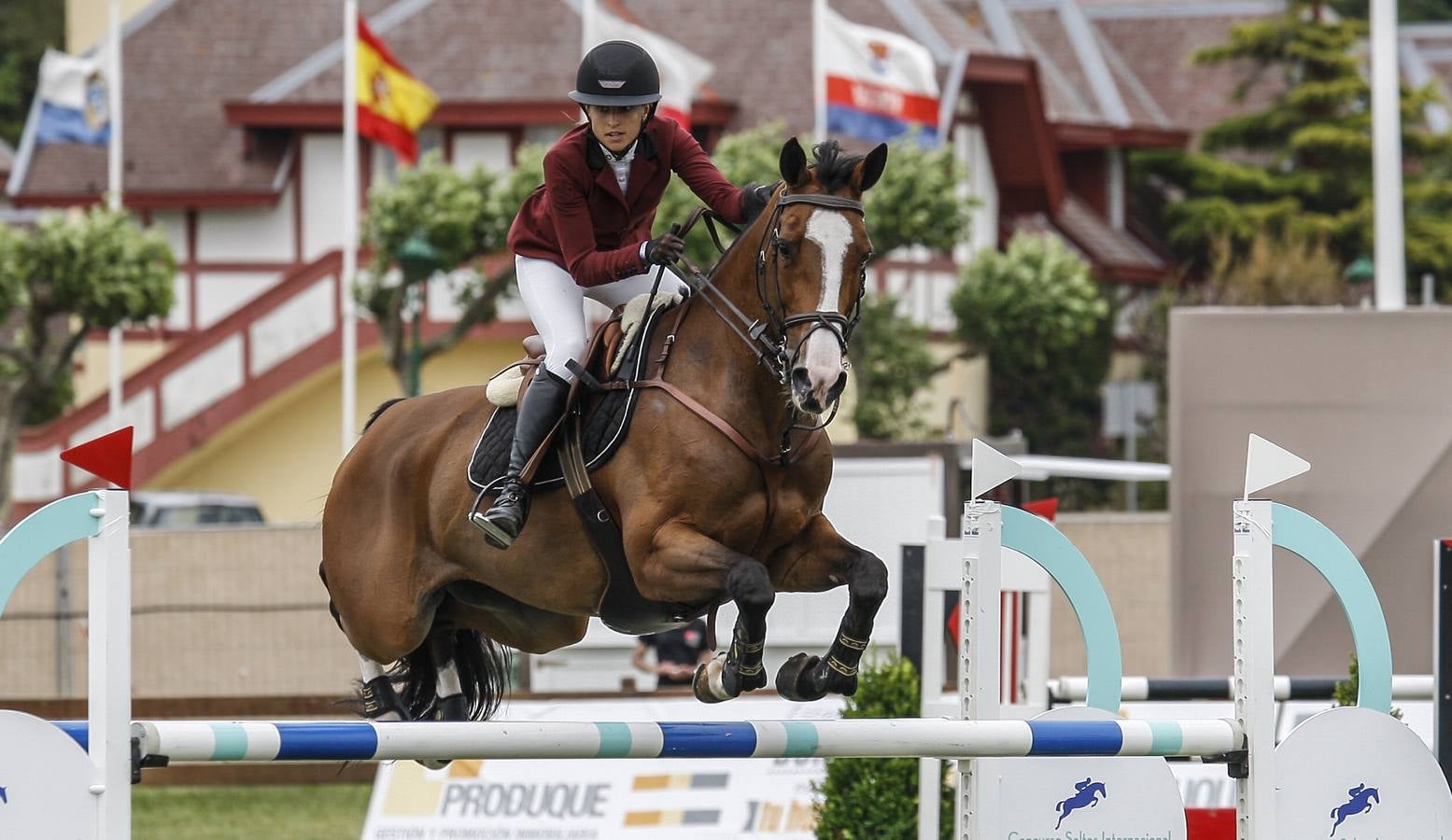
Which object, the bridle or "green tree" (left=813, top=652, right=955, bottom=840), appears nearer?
the bridle

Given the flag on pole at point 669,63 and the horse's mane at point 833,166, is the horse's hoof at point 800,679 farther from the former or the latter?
the flag on pole at point 669,63

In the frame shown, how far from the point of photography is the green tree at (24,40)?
45781 millimetres

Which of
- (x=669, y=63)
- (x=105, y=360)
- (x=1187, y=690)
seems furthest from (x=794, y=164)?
(x=105, y=360)

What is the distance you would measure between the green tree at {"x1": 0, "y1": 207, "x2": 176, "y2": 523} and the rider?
15.2 meters

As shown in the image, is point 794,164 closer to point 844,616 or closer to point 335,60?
point 844,616

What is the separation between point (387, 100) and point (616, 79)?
50.7 feet

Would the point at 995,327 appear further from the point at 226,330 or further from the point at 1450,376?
the point at 1450,376

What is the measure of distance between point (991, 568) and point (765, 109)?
21476 millimetres

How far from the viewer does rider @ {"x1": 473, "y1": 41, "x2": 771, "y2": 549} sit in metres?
5.40

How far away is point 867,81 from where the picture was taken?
20953mm

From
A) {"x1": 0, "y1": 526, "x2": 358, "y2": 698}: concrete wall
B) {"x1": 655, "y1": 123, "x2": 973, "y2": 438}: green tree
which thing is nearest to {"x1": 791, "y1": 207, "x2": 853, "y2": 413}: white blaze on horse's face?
{"x1": 0, "y1": 526, "x2": 358, "y2": 698}: concrete wall

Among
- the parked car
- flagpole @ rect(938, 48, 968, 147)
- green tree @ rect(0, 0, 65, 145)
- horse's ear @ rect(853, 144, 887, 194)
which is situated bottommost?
the parked car

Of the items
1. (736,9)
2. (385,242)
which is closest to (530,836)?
(385,242)

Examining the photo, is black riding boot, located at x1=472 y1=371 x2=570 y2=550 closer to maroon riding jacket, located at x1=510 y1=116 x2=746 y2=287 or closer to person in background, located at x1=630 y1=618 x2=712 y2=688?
maroon riding jacket, located at x1=510 y1=116 x2=746 y2=287
